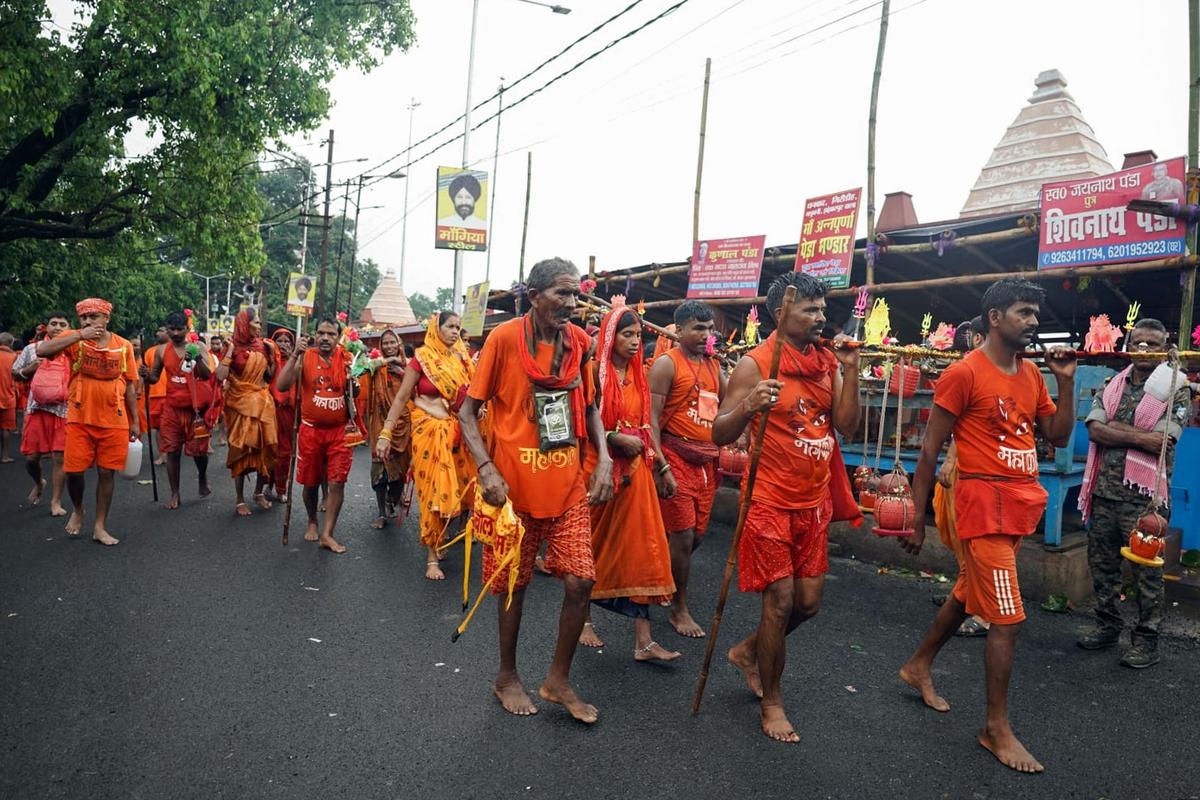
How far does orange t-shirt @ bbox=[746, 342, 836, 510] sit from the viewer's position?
3578mm

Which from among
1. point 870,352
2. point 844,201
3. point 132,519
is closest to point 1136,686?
point 870,352

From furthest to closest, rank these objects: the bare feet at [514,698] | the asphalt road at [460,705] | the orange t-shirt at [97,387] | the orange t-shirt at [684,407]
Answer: the orange t-shirt at [97,387], the orange t-shirt at [684,407], the bare feet at [514,698], the asphalt road at [460,705]

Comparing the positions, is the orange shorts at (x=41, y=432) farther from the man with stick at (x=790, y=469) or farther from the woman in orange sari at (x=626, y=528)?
the man with stick at (x=790, y=469)

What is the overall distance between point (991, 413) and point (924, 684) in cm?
143

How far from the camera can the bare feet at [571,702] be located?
3592 millimetres

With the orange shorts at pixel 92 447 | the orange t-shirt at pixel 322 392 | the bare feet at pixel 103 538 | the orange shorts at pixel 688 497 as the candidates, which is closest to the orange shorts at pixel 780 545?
the orange shorts at pixel 688 497

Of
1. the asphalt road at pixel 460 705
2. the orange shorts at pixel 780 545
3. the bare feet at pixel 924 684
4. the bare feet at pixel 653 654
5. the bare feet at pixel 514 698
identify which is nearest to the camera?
the asphalt road at pixel 460 705

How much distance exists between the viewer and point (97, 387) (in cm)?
698

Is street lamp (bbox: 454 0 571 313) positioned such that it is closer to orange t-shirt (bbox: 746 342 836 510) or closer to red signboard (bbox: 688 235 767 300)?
red signboard (bbox: 688 235 767 300)

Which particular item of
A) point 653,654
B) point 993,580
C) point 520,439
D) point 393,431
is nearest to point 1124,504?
point 993,580

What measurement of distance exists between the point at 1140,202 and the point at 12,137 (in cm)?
1677

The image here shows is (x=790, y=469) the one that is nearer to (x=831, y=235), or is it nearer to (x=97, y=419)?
(x=97, y=419)

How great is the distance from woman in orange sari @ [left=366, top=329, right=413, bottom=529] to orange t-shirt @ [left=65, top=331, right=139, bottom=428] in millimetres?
2255

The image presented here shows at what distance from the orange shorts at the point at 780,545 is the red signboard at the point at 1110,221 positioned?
6205 mm
